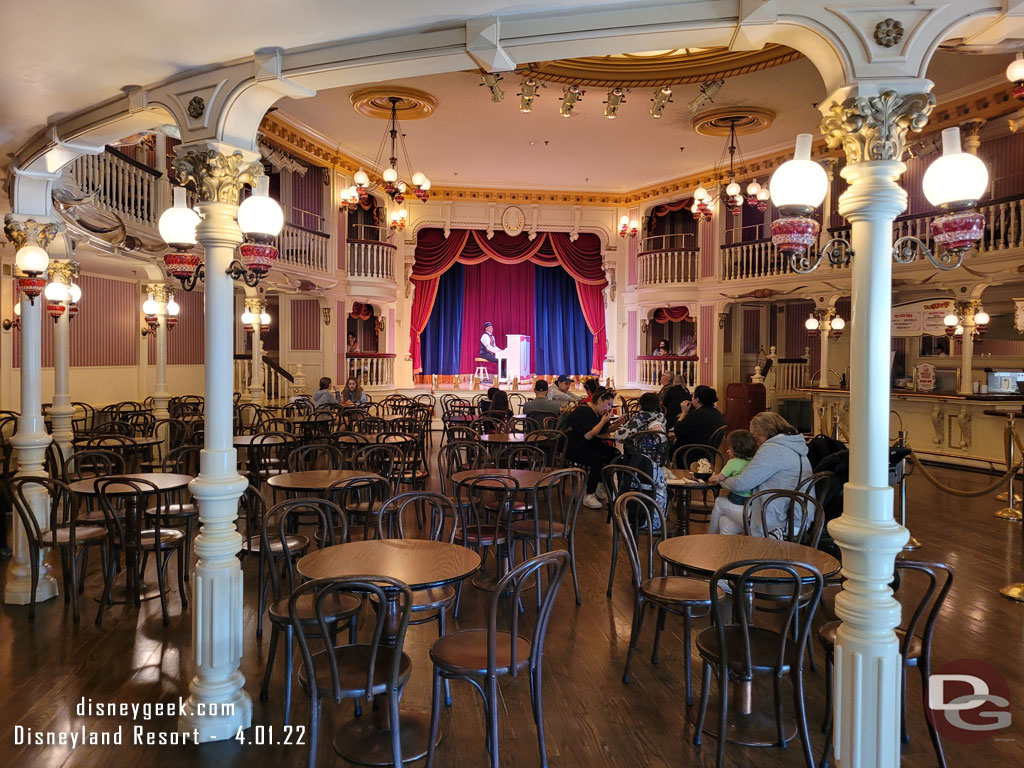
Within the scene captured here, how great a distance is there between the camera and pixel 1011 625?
157 inches

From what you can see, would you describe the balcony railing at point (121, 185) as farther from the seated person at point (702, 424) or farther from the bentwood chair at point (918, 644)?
the bentwood chair at point (918, 644)

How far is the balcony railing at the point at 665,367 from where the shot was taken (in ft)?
42.3

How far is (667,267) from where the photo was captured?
42.6 feet

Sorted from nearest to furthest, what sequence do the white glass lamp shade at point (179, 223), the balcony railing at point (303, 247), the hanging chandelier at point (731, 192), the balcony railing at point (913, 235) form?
the white glass lamp shade at point (179, 223) < the balcony railing at point (913, 235) < the hanging chandelier at point (731, 192) < the balcony railing at point (303, 247)

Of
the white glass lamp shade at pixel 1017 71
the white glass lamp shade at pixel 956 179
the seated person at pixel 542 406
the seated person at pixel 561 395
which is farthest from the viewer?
the seated person at pixel 561 395

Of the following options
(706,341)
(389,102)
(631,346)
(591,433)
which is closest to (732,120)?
(706,341)

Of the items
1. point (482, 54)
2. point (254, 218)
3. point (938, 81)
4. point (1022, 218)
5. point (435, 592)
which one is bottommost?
point (435, 592)

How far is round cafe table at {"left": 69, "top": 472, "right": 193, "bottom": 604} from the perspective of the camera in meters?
4.18

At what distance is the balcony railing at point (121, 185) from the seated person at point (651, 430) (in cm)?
493

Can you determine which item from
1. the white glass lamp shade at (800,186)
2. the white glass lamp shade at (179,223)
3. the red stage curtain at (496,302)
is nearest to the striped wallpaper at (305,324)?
the red stage curtain at (496,302)

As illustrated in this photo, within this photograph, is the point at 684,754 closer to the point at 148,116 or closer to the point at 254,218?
the point at 254,218

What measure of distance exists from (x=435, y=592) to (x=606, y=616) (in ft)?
4.48

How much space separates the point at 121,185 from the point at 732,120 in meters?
7.61

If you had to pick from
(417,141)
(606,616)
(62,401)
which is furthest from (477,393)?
(606,616)
